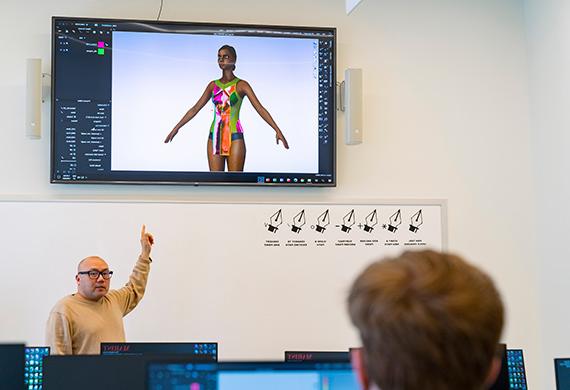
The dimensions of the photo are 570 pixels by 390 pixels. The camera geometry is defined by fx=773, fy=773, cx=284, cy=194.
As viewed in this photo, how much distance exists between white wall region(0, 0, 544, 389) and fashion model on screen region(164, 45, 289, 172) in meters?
0.20

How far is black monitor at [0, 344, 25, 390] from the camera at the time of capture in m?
2.13

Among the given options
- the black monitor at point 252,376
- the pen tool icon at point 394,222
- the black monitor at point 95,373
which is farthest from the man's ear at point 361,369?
the pen tool icon at point 394,222

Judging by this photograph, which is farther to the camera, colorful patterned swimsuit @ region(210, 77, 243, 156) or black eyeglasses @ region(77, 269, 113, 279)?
colorful patterned swimsuit @ region(210, 77, 243, 156)

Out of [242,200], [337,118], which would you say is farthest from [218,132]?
[337,118]

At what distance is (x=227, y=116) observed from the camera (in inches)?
183

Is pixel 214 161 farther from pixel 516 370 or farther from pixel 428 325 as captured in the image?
pixel 428 325

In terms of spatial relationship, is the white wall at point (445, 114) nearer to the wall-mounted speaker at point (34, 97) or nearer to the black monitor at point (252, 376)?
the wall-mounted speaker at point (34, 97)

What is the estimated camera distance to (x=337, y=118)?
4.79 meters

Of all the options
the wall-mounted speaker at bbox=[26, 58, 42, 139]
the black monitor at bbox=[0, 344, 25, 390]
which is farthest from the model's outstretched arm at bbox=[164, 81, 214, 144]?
the black monitor at bbox=[0, 344, 25, 390]

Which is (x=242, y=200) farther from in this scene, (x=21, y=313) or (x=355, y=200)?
(x=21, y=313)

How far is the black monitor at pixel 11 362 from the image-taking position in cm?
213

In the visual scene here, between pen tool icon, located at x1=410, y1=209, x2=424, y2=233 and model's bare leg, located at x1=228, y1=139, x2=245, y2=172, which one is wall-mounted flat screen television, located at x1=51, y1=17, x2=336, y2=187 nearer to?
model's bare leg, located at x1=228, y1=139, x2=245, y2=172

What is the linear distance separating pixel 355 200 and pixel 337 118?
52 cm

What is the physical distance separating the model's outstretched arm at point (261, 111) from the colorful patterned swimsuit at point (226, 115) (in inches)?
2.2
